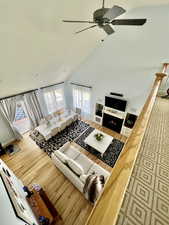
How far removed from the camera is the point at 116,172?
24.8 inches

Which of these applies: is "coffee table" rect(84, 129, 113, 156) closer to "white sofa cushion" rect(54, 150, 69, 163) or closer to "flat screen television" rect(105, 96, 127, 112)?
"white sofa cushion" rect(54, 150, 69, 163)

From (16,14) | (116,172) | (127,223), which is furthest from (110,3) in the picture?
(127,223)

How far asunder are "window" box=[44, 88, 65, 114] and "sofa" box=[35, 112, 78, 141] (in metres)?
0.85

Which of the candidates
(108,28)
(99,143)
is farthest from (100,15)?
(99,143)

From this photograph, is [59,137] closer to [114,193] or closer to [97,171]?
[97,171]

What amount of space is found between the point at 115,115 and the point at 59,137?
3133 mm

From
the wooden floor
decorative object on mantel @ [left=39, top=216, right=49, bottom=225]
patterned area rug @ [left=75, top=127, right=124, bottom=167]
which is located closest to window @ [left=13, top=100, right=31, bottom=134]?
the wooden floor

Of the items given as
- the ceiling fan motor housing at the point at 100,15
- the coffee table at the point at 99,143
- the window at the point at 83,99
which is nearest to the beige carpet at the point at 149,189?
the ceiling fan motor housing at the point at 100,15

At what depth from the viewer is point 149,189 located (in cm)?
85

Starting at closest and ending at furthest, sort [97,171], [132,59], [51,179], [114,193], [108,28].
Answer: [114,193] → [108,28] → [97,171] → [51,179] → [132,59]

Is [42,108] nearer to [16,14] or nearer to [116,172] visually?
[16,14]

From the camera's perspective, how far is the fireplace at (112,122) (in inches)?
210

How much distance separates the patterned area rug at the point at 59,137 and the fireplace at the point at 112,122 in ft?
3.81

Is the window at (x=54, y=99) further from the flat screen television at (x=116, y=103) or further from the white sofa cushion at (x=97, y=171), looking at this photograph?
the white sofa cushion at (x=97, y=171)
